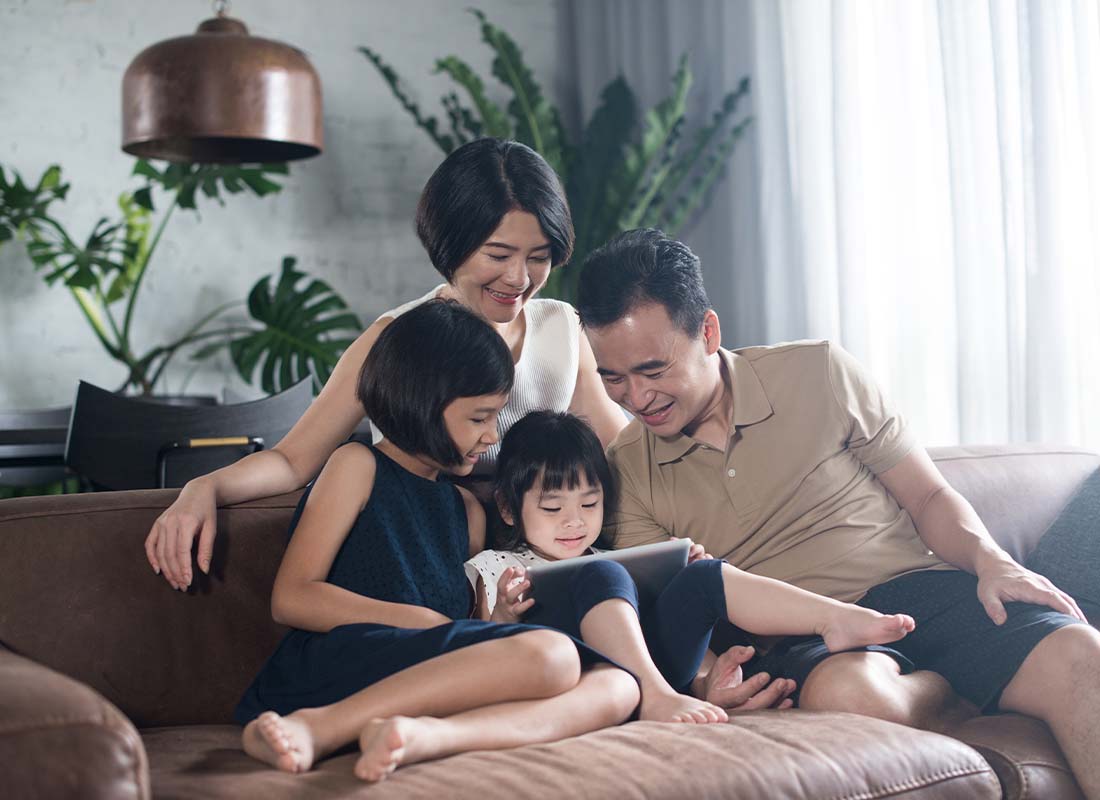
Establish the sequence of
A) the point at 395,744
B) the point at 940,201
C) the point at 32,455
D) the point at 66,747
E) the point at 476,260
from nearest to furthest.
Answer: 1. the point at 66,747
2. the point at 395,744
3. the point at 476,260
4. the point at 32,455
5. the point at 940,201

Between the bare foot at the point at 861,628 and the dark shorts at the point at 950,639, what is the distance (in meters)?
0.03

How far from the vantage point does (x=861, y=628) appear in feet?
5.17

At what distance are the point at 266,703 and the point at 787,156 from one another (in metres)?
2.77

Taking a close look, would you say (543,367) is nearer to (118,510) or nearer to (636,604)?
(636,604)

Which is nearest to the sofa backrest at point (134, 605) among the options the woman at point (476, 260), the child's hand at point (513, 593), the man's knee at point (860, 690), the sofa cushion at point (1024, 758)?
the woman at point (476, 260)

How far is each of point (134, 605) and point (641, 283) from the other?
860 millimetres

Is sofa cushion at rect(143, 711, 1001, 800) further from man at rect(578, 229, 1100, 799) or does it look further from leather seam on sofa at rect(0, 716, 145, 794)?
man at rect(578, 229, 1100, 799)

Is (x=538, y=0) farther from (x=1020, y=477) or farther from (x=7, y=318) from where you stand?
(x=1020, y=477)

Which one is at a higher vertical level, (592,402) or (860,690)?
(592,402)

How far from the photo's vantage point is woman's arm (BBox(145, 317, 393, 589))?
164 centimetres

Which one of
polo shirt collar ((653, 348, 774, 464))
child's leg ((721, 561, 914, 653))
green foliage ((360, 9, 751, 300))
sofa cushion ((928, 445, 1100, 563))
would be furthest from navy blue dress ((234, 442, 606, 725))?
green foliage ((360, 9, 751, 300))

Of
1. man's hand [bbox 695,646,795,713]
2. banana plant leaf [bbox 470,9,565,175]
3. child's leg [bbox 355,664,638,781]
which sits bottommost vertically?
man's hand [bbox 695,646,795,713]

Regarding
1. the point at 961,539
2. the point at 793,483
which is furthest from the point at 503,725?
the point at 961,539

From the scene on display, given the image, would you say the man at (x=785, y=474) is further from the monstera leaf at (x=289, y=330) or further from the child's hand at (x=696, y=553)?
the monstera leaf at (x=289, y=330)
